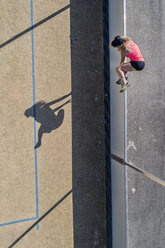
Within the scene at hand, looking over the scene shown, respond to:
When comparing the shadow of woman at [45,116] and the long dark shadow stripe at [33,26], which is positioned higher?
the long dark shadow stripe at [33,26]

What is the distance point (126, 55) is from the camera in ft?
14.7

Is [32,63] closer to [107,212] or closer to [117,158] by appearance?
[117,158]

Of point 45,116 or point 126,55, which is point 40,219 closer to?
point 45,116

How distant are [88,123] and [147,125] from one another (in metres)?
1.41

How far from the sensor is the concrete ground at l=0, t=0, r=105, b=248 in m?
4.99

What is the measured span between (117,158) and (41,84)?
243 centimetres

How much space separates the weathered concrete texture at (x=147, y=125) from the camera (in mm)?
4988

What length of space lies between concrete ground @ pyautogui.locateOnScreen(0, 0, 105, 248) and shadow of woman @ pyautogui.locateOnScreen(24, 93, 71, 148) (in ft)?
0.08

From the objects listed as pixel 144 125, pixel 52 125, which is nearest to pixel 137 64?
pixel 144 125

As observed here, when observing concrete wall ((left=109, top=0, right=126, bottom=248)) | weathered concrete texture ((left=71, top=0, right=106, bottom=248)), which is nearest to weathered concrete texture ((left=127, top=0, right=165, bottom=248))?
concrete wall ((left=109, top=0, right=126, bottom=248))

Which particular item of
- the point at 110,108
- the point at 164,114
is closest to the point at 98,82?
the point at 110,108

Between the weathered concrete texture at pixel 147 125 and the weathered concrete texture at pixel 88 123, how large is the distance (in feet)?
2.84

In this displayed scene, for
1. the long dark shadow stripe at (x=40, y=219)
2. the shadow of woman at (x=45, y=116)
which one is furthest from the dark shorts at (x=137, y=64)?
the long dark shadow stripe at (x=40, y=219)

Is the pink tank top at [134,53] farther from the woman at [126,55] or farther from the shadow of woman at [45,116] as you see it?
the shadow of woman at [45,116]
